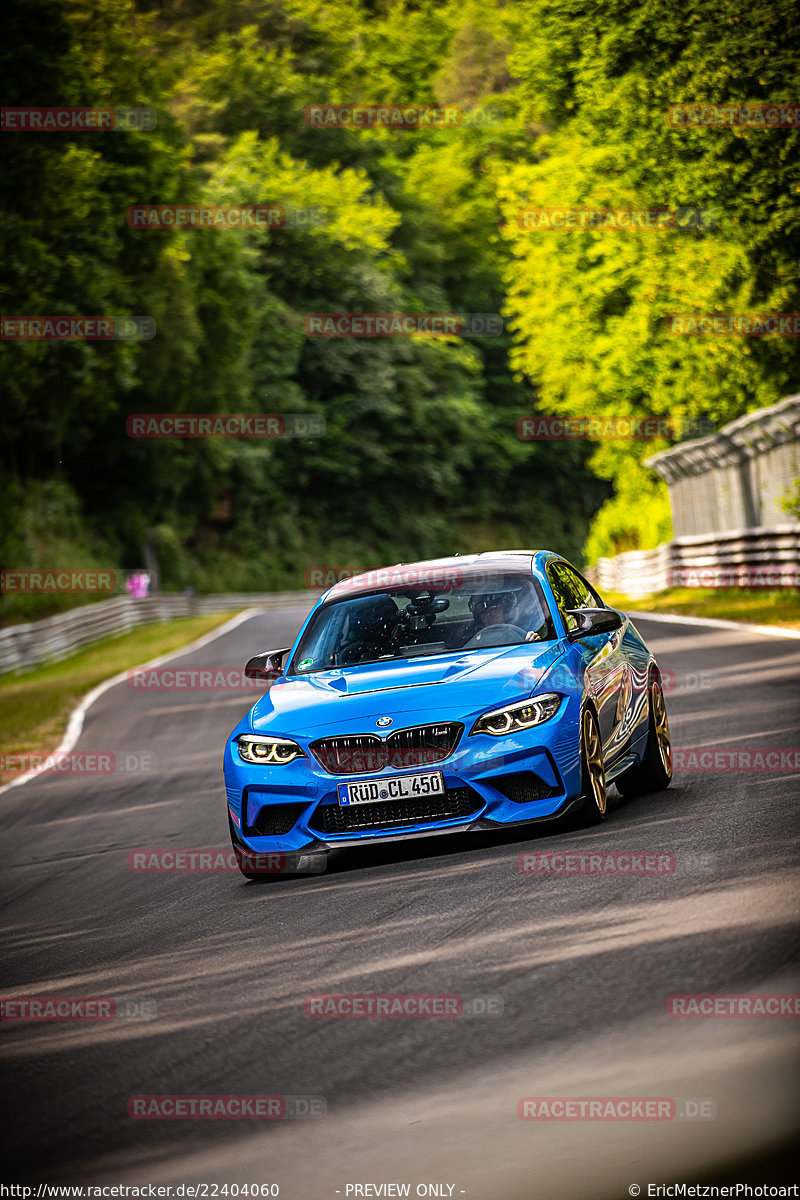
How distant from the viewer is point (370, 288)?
7106cm

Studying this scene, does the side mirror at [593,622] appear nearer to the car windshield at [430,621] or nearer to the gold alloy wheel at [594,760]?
the car windshield at [430,621]

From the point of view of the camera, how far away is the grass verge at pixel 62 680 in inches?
800

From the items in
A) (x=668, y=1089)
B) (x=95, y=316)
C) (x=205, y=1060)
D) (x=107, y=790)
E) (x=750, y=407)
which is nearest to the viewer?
(x=668, y=1089)

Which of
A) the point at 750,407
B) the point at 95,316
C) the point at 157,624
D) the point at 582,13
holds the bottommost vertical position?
the point at 157,624

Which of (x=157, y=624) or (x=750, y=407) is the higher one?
(x=750, y=407)

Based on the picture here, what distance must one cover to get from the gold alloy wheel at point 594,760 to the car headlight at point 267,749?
4.89ft

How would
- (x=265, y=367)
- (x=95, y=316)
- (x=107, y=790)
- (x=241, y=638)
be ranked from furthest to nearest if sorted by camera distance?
(x=265, y=367)
(x=95, y=316)
(x=241, y=638)
(x=107, y=790)

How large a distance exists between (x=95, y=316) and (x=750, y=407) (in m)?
18.3

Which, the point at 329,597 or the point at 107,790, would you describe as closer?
the point at 329,597

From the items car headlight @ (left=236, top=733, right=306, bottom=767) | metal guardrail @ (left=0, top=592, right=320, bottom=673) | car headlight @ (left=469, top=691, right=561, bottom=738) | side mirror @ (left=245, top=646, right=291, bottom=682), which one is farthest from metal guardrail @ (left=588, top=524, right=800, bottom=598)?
car headlight @ (left=236, top=733, right=306, bottom=767)

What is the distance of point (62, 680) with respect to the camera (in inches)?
1158

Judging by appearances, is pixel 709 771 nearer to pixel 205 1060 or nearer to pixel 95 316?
pixel 205 1060

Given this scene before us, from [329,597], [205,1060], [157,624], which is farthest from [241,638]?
[205,1060]

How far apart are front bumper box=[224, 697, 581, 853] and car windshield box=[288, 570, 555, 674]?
1004 millimetres
